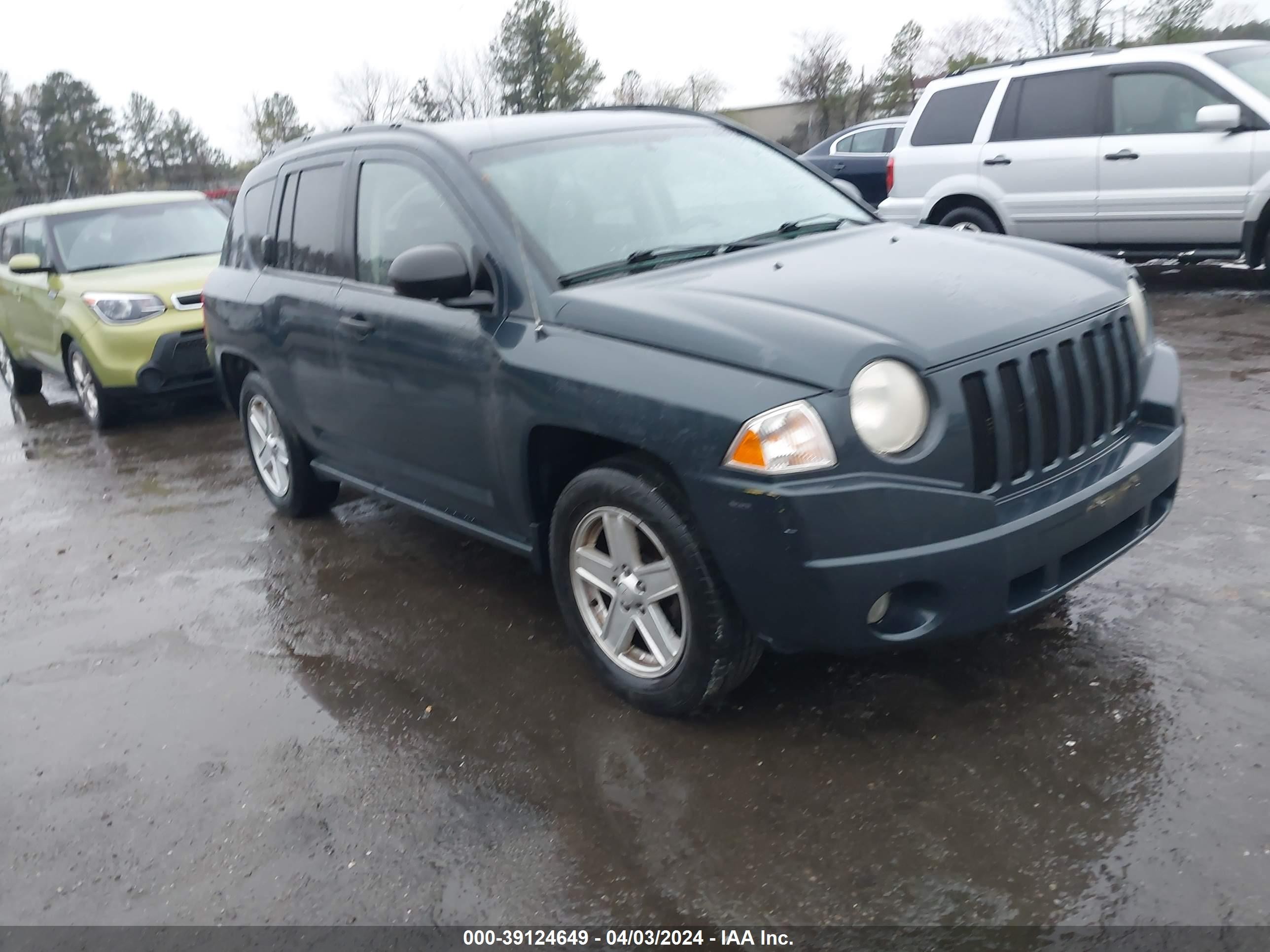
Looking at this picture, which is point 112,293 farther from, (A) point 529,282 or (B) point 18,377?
(A) point 529,282

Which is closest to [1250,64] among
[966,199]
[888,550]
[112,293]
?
[966,199]

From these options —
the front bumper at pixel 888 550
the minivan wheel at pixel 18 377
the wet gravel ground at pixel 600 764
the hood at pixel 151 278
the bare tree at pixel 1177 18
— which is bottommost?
the wet gravel ground at pixel 600 764

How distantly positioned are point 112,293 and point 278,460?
3645 millimetres

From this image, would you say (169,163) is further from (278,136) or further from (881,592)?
(881,592)

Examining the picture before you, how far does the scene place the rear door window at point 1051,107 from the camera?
9516 millimetres

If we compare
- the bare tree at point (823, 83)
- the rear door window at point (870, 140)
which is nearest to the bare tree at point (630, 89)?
the bare tree at point (823, 83)

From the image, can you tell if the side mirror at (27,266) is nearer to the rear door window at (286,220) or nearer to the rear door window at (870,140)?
the rear door window at (286,220)

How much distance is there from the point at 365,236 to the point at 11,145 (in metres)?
62.0

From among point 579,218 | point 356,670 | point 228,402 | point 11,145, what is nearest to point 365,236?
point 579,218

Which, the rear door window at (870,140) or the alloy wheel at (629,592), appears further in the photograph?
the rear door window at (870,140)

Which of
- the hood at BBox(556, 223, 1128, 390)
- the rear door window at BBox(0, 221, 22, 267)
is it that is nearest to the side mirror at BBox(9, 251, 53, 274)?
the rear door window at BBox(0, 221, 22, 267)

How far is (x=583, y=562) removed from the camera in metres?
3.68

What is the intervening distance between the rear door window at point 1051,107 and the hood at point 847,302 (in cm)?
631

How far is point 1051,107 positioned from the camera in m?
9.74
